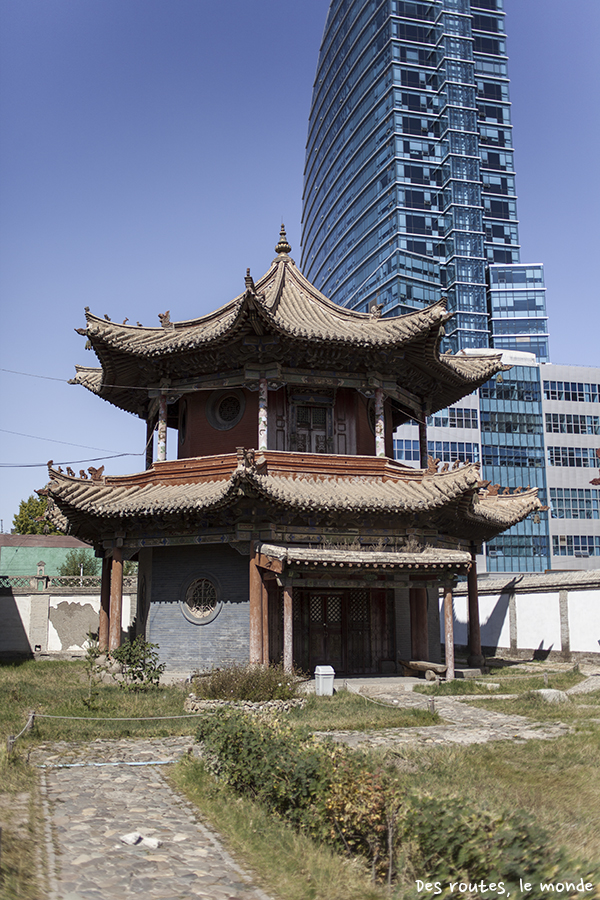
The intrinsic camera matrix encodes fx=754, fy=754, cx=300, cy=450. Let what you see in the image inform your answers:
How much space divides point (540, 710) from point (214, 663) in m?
8.20

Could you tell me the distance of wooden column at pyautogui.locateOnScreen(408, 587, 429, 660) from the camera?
20.7 meters

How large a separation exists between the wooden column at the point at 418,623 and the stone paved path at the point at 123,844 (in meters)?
11.3

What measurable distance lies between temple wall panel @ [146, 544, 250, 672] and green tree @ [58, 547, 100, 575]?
30349 mm

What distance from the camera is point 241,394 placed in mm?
22047

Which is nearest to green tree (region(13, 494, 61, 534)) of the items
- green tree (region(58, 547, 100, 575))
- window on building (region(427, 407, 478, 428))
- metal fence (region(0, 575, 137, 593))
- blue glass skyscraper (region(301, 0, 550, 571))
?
green tree (region(58, 547, 100, 575))

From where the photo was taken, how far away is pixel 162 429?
22109 millimetres

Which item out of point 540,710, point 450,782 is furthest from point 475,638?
point 450,782

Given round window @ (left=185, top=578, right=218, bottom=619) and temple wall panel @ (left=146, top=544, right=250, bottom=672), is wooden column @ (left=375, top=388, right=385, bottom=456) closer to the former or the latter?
temple wall panel @ (left=146, top=544, right=250, bottom=672)

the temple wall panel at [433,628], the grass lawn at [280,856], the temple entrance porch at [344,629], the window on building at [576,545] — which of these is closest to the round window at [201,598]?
the temple entrance porch at [344,629]

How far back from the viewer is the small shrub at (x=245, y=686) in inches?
572

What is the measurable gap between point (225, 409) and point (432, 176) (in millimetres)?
100291

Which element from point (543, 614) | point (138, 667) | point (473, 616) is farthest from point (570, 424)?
point (138, 667)

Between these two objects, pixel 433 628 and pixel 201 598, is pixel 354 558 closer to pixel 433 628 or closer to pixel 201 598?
pixel 201 598

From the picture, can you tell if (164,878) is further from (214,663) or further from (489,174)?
(489,174)
